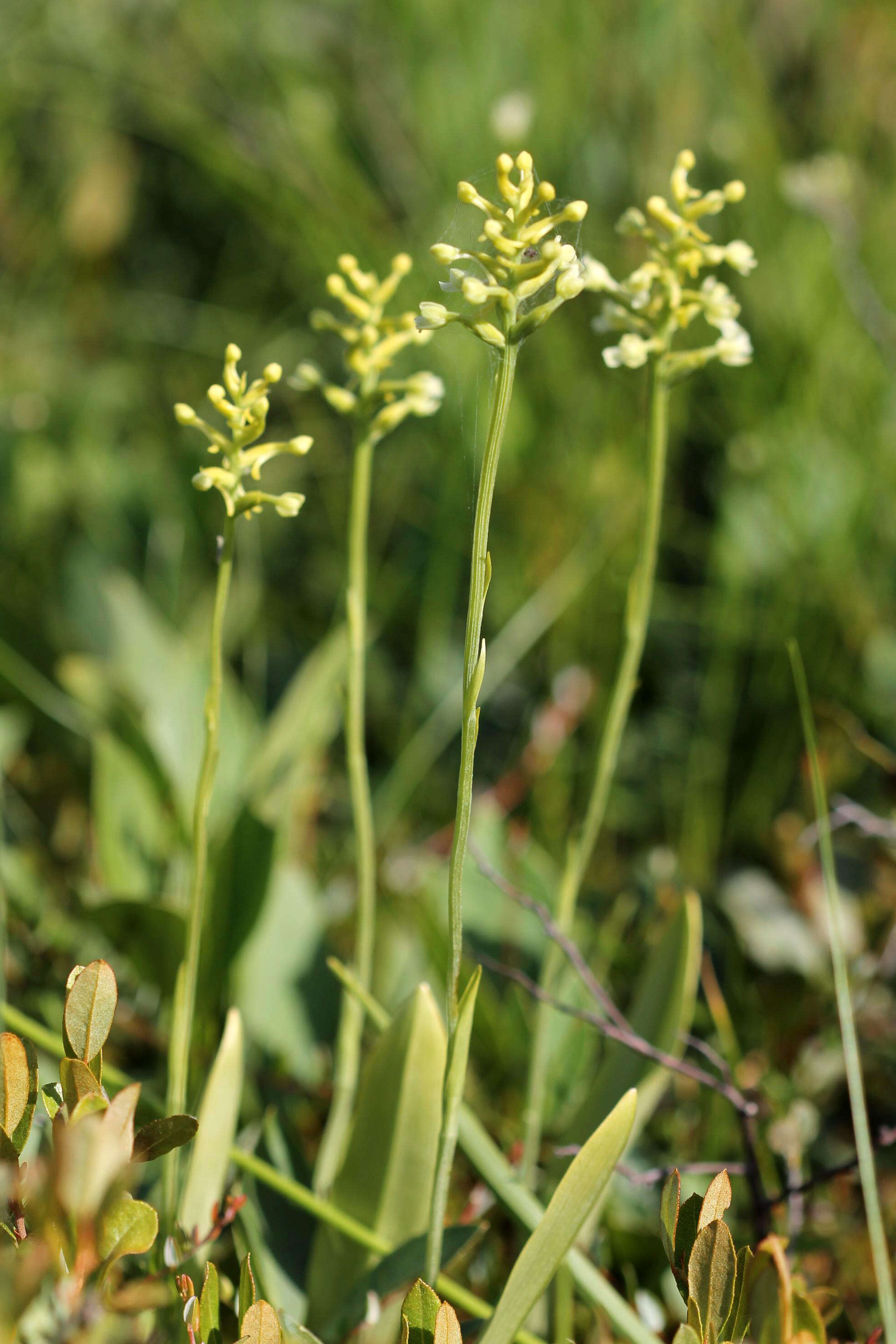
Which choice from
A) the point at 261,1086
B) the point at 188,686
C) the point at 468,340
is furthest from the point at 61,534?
the point at 261,1086

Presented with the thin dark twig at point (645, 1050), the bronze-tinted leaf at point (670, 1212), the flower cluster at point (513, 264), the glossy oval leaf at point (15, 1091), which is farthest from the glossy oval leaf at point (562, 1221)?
the flower cluster at point (513, 264)

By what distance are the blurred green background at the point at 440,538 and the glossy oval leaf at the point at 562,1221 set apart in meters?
0.28

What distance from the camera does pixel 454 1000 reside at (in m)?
0.53

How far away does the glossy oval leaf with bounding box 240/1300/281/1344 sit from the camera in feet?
1.57

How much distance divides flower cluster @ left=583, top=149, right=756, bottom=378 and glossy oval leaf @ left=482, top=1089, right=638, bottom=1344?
0.41 metres

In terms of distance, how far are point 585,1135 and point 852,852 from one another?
616mm

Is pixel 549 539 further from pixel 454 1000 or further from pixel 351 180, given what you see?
pixel 454 1000

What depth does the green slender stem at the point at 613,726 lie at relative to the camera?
657 millimetres

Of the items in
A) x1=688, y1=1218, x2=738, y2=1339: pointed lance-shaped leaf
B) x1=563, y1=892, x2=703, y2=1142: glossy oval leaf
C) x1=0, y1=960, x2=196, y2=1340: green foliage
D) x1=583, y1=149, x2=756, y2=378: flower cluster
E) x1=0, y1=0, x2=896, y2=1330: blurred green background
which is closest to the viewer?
x1=0, y1=960, x2=196, y2=1340: green foliage

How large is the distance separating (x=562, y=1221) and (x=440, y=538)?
1041 millimetres

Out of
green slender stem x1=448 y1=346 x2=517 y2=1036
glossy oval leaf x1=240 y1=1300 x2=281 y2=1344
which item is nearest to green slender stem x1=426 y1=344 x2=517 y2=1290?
green slender stem x1=448 y1=346 x2=517 y2=1036

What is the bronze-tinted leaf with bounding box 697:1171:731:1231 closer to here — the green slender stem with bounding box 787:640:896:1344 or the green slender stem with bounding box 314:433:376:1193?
the green slender stem with bounding box 787:640:896:1344

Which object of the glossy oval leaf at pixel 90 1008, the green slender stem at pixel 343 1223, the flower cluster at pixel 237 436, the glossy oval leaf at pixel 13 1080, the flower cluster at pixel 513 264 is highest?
the flower cluster at pixel 513 264

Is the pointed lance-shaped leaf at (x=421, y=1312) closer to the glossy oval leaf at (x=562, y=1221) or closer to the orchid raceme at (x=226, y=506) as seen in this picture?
the glossy oval leaf at (x=562, y=1221)
